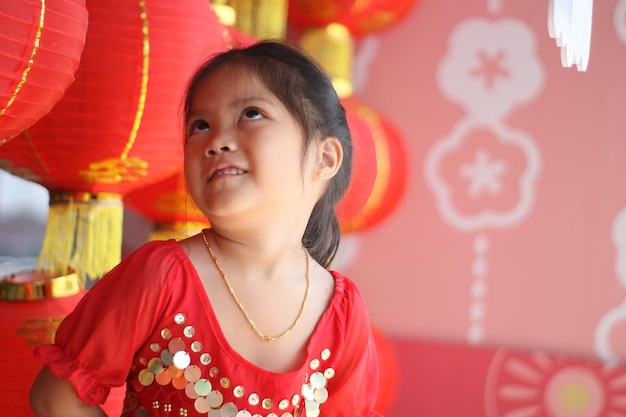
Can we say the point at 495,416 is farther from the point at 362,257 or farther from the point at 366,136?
the point at 366,136

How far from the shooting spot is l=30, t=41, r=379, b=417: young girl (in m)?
0.73

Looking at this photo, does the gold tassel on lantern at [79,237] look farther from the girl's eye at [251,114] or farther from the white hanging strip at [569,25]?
the white hanging strip at [569,25]

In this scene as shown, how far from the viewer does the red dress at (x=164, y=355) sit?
2.34 ft

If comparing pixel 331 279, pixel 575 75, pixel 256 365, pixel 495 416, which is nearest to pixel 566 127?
pixel 575 75

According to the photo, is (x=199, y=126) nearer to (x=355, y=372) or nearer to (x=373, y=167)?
(x=355, y=372)

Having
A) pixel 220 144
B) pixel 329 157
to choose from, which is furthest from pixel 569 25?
pixel 220 144

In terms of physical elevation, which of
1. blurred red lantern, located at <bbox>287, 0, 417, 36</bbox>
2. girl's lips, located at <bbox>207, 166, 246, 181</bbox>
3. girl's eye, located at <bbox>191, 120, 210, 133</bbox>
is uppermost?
blurred red lantern, located at <bbox>287, 0, 417, 36</bbox>

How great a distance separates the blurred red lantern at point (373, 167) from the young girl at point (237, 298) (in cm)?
77

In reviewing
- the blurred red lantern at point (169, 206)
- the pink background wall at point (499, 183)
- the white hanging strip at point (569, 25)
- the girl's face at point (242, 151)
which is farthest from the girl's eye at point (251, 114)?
the pink background wall at point (499, 183)

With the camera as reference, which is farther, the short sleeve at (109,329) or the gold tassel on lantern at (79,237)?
the gold tassel on lantern at (79,237)

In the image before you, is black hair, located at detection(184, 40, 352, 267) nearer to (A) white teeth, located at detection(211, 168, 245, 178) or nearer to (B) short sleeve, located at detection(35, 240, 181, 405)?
(A) white teeth, located at detection(211, 168, 245, 178)

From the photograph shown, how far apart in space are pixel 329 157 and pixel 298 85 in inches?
3.9

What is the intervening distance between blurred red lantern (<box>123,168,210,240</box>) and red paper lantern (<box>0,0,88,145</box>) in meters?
0.52

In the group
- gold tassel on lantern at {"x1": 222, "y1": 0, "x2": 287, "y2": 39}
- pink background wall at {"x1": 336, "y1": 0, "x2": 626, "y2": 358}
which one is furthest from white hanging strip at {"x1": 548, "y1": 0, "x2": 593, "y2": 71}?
pink background wall at {"x1": 336, "y1": 0, "x2": 626, "y2": 358}
